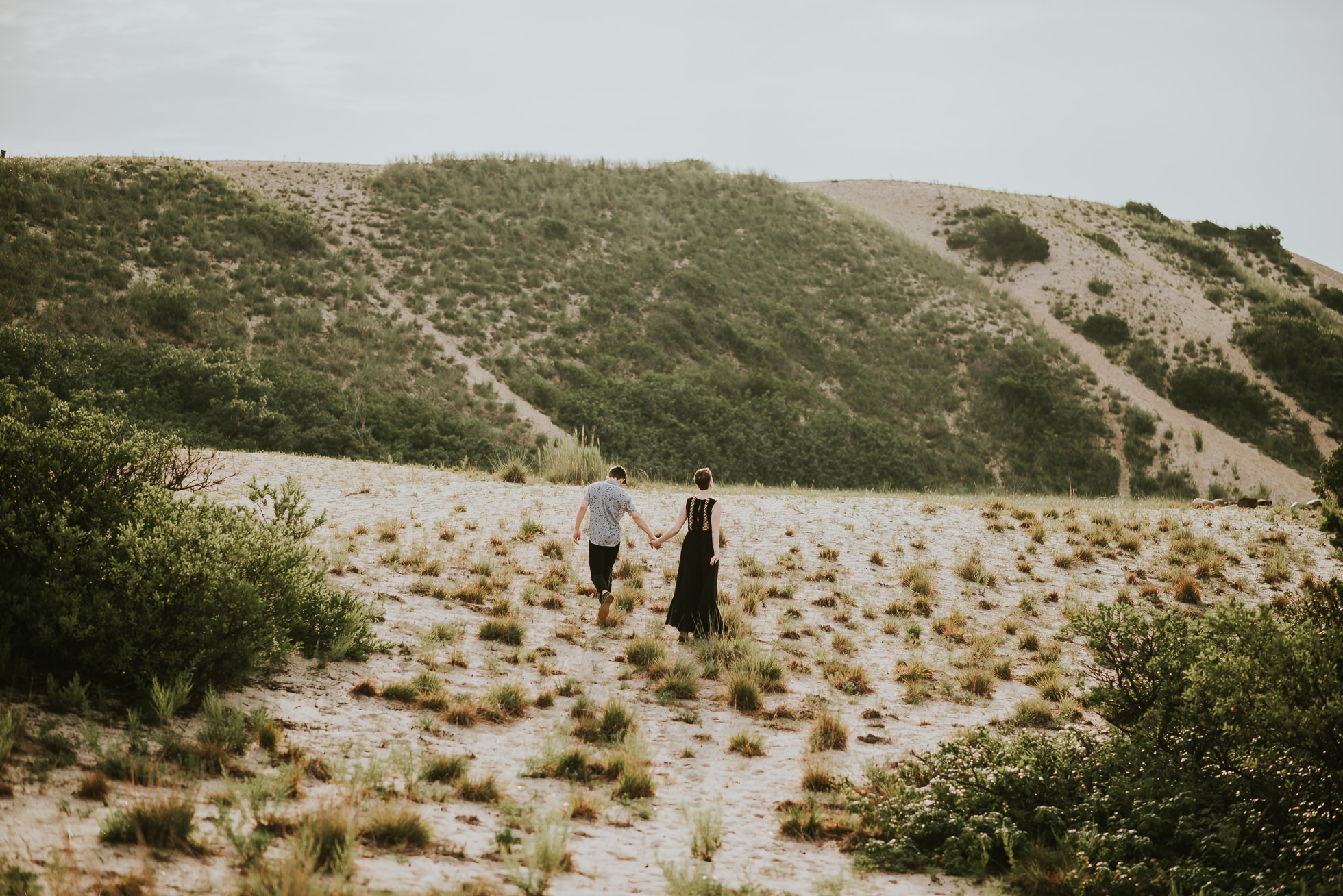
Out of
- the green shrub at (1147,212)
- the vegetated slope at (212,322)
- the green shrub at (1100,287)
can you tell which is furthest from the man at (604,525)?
the green shrub at (1147,212)

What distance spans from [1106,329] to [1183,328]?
180 inches

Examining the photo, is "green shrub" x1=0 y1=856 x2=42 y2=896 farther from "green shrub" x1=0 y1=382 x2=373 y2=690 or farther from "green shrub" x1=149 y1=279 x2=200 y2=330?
"green shrub" x1=149 y1=279 x2=200 y2=330

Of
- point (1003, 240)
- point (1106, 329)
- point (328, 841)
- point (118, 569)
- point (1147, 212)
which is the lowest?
point (328, 841)

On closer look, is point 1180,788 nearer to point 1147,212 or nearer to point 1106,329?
point 1106,329

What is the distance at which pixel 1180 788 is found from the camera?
16.4 ft

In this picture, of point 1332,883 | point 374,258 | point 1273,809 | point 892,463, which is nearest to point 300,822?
point 1332,883

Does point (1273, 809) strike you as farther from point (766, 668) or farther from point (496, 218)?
point (496, 218)

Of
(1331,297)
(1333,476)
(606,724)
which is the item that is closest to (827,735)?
(606,724)

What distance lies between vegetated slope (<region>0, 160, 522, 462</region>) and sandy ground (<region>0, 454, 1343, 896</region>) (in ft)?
17.3

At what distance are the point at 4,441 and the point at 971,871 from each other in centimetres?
717

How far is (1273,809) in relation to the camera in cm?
462

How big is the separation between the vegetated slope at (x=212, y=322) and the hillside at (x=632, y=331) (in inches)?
3.8

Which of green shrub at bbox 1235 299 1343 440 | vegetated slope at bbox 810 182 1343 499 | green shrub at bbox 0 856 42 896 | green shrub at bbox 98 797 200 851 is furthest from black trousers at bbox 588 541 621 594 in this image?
green shrub at bbox 1235 299 1343 440

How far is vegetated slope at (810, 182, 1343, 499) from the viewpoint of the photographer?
32.1 meters
